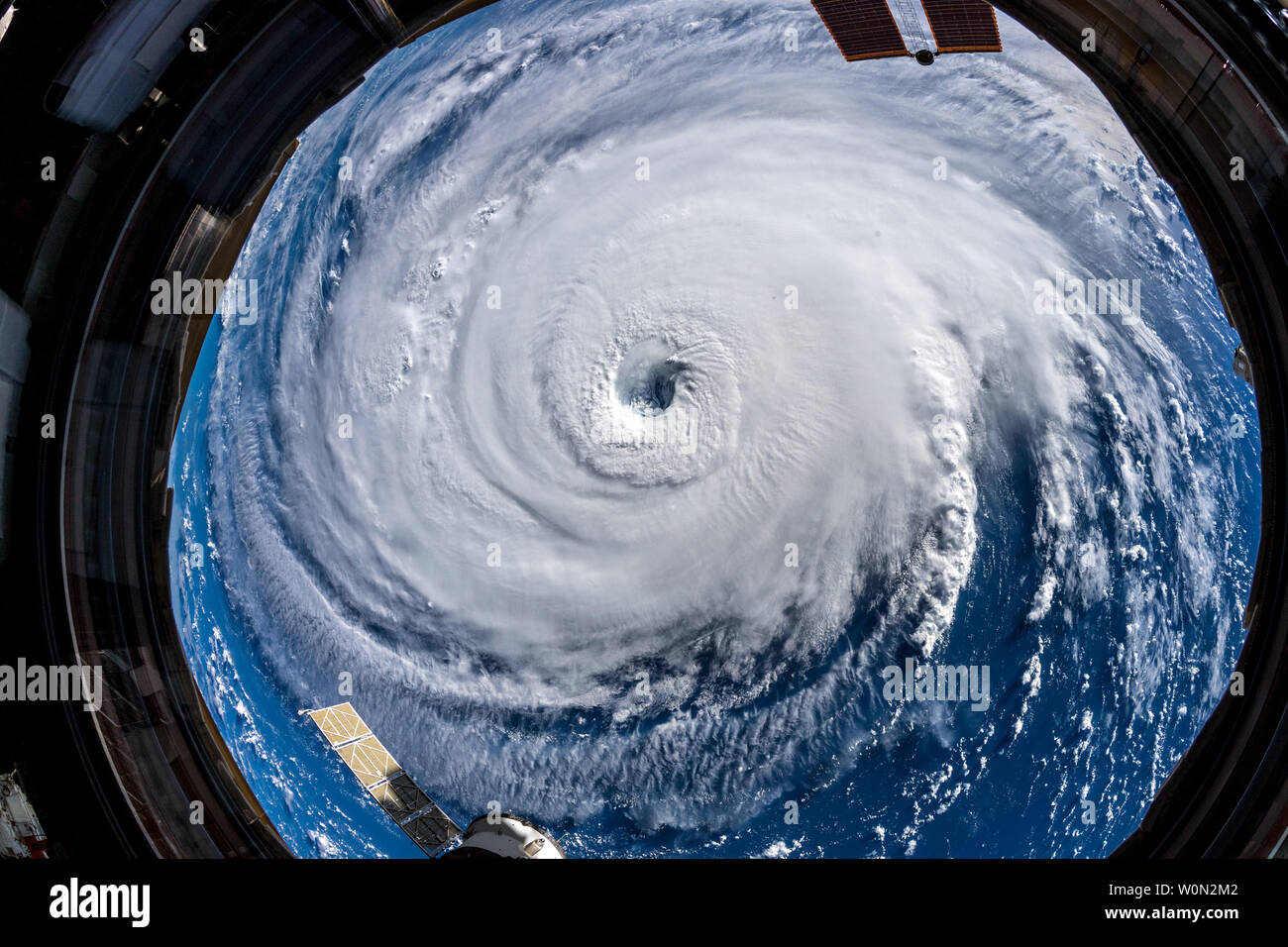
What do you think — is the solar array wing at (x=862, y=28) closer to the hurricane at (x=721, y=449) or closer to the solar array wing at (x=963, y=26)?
the hurricane at (x=721, y=449)

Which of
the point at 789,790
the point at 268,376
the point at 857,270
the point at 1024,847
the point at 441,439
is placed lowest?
the point at 1024,847

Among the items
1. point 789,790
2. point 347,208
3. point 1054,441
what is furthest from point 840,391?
point 347,208

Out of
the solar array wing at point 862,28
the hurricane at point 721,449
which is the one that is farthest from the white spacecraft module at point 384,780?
the solar array wing at point 862,28

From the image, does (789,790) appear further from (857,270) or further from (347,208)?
(347,208)

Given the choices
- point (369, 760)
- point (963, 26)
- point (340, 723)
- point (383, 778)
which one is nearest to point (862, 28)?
point (963, 26)

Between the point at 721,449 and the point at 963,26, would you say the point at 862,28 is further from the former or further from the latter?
the point at 721,449

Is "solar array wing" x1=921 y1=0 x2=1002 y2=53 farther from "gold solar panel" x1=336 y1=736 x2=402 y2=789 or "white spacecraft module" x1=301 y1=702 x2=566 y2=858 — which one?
"gold solar panel" x1=336 y1=736 x2=402 y2=789
